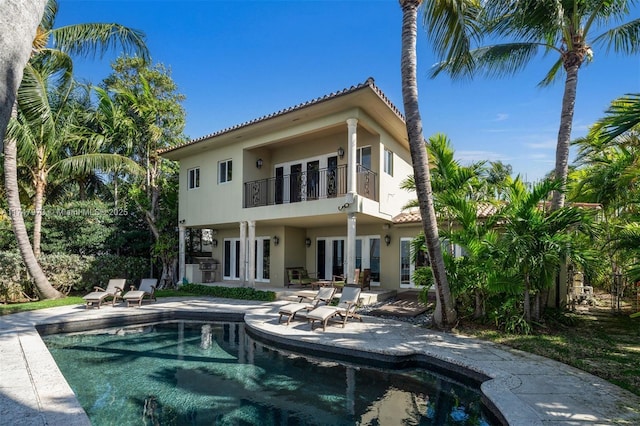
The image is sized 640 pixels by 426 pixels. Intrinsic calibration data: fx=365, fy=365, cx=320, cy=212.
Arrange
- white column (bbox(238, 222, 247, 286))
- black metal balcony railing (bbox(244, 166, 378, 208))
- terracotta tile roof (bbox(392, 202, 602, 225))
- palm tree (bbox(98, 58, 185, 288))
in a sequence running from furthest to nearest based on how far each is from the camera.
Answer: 1. palm tree (bbox(98, 58, 185, 288))
2. white column (bbox(238, 222, 247, 286))
3. black metal balcony railing (bbox(244, 166, 378, 208))
4. terracotta tile roof (bbox(392, 202, 602, 225))

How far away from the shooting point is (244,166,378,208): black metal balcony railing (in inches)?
589

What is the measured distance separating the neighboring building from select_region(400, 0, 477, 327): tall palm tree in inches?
112

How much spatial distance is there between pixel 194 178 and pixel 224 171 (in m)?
2.43

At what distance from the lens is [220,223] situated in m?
18.0

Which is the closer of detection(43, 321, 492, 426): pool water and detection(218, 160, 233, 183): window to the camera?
detection(43, 321, 492, 426): pool water

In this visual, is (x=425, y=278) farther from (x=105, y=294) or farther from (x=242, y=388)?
(x=105, y=294)

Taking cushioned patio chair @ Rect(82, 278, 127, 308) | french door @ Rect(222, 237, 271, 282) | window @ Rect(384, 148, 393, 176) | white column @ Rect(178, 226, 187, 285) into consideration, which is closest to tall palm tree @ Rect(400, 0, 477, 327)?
window @ Rect(384, 148, 393, 176)

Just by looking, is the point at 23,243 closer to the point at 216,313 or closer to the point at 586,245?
the point at 216,313

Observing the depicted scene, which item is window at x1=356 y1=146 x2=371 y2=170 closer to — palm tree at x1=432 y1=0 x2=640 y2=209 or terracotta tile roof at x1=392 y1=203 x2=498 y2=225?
terracotta tile roof at x1=392 y1=203 x2=498 y2=225

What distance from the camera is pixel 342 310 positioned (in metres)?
10.6

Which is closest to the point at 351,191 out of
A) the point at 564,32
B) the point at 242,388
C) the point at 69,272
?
the point at 564,32

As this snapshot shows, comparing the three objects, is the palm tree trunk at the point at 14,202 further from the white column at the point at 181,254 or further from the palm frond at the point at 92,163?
the white column at the point at 181,254

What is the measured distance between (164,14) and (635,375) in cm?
1802

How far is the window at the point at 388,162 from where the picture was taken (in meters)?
15.9
